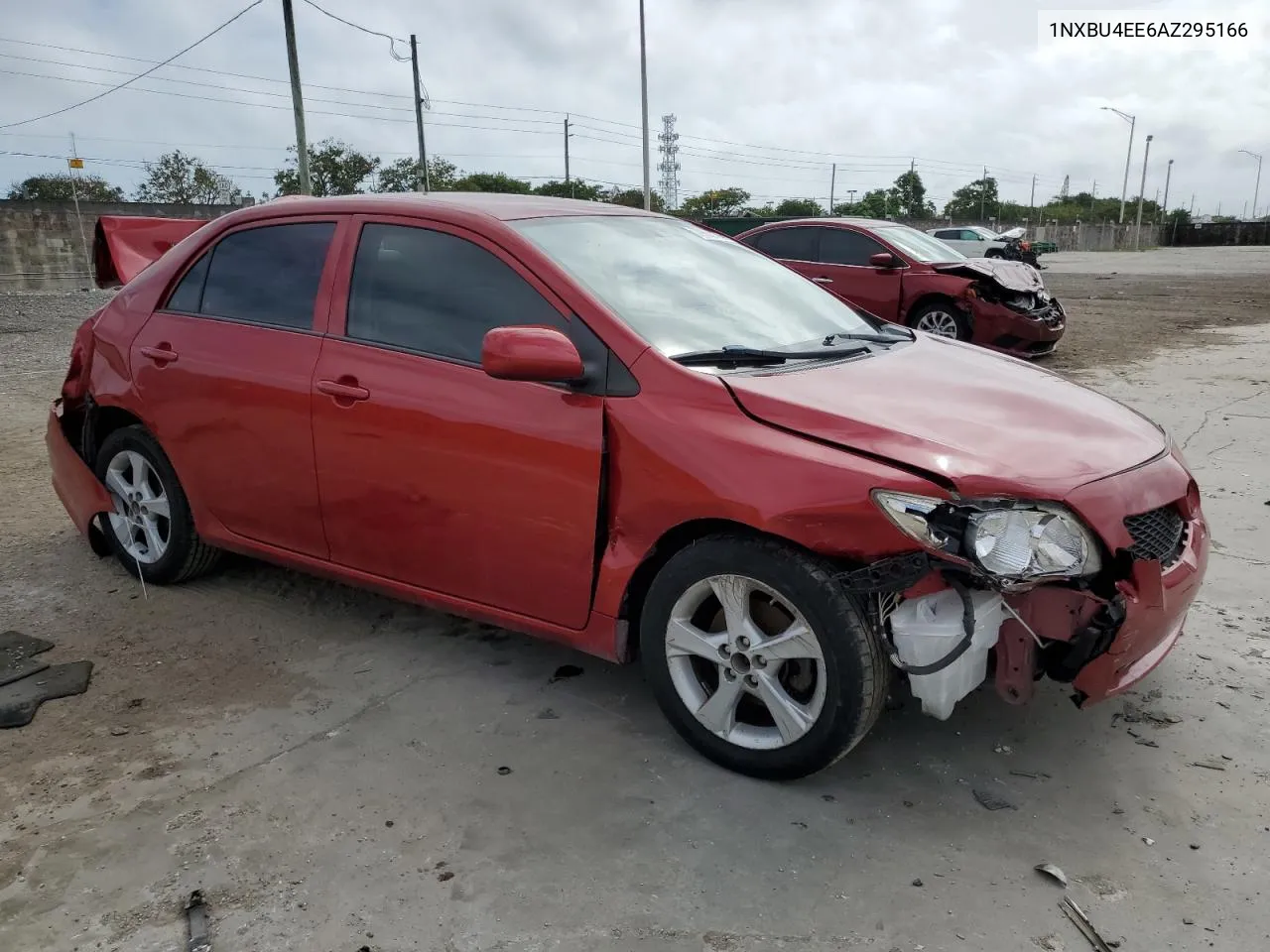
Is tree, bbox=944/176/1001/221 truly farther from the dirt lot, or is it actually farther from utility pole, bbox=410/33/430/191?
the dirt lot

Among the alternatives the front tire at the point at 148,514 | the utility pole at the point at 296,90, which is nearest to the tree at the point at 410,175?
the utility pole at the point at 296,90

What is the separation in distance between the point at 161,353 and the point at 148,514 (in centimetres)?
76

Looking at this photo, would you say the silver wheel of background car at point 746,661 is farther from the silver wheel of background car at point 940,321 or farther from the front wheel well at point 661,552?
the silver wheel of background car at point 940,321

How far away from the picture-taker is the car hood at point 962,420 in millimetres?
2623

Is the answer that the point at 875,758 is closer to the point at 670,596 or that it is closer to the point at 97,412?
the point at 670,596

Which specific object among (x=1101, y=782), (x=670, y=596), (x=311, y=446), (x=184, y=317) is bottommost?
(x=1101, y=782)

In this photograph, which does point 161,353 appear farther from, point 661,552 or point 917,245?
point 917,245

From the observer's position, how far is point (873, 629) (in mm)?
2656

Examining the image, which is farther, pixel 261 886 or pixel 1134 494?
pixel 1134 494

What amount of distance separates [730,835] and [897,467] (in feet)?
3.56

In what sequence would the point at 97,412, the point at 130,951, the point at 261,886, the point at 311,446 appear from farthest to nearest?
the point at 97,412, the point at 311,446, the point at 261,886, the point at 130,951

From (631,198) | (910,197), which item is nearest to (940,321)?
(631,198)

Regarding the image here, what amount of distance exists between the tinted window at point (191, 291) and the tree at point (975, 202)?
79.0 m

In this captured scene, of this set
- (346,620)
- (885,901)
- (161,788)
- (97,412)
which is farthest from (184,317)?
(885,901)
